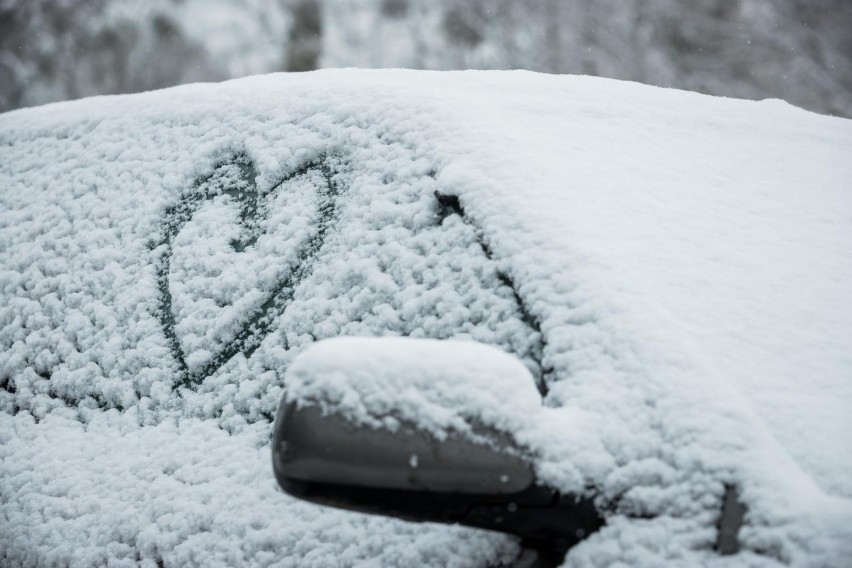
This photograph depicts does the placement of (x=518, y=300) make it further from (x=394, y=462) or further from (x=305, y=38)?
(x=305, y=38)

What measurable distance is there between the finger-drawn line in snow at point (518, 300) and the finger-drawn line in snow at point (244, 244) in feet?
0.86

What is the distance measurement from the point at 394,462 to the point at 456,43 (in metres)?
16.1

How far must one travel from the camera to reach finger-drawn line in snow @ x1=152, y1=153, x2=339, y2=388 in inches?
54.9

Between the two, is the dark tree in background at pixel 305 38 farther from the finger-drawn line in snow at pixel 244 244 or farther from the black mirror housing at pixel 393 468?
the black mirror housing at pixel 393 468

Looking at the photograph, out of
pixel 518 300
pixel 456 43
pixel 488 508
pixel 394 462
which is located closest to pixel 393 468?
pixel 394 462

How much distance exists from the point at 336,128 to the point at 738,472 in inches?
41.7

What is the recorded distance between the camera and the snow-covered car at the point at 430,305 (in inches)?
35.2

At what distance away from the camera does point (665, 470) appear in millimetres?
896

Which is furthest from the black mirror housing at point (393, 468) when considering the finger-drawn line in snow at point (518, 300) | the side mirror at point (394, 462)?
the finger-drawn line in snow at point (518, 300)

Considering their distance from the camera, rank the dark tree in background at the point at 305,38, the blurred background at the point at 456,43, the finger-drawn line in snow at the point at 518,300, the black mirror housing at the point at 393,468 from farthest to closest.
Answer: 1. the dark tree in background at the point at 305,38
2. the blurred background at the point at 456,43
3. the finger-drawn line in snow at the point at 518,300
4. the black mirror housing at the point at 393,468

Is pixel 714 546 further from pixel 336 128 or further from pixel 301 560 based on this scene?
pixel 336 128

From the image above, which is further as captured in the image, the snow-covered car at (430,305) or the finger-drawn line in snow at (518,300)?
the finger-drawn line in snow at (518,300)

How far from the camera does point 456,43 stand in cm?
1593

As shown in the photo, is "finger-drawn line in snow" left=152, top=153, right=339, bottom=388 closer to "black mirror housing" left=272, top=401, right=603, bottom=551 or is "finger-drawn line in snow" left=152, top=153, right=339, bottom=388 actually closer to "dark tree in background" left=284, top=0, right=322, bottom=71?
"black mirror housing" left=272, top=401, right=603, bottom=551
